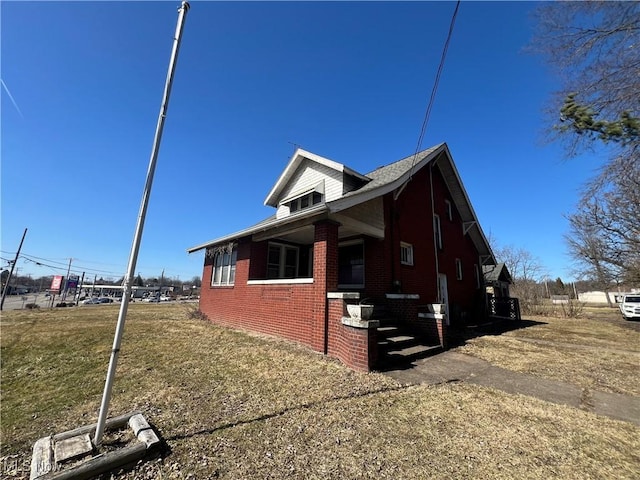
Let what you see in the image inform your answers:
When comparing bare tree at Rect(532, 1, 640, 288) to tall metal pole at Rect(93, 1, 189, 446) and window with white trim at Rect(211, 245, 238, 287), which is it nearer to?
tall metal pole at Rect(93, 1, 189, 446)

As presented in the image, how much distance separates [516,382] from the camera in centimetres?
551

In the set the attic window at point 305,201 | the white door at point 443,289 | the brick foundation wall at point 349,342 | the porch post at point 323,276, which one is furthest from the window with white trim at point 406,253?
the brick foundation wall at point 349,342

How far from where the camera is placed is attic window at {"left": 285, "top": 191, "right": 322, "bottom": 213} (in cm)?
1145

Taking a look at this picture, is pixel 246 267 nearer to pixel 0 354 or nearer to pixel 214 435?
pixel 0 354

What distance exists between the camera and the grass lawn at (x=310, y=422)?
281cm

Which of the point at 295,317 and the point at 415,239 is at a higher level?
the point at 415,239

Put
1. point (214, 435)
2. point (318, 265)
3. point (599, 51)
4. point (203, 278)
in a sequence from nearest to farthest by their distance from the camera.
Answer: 1. point (214, 435)
2. point (599, 51)
3. point (318, 265)
4. point (203, 278)

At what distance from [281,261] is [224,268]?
340cm

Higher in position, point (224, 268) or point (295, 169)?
point (295, 169)

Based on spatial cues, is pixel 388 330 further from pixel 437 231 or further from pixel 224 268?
pixel 224 268

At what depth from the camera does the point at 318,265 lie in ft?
24.8

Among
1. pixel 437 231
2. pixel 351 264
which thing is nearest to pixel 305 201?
pixel 351 264

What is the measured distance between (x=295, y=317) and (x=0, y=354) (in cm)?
820

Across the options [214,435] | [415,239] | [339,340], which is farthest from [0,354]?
[415,239]
